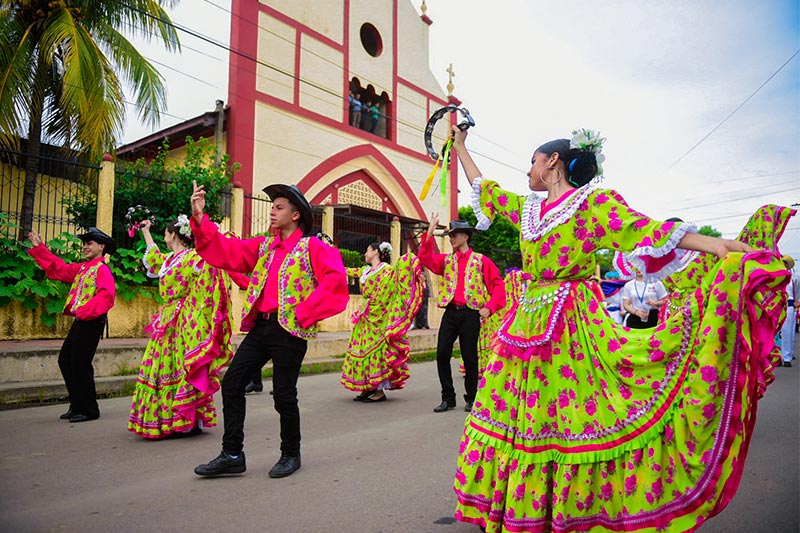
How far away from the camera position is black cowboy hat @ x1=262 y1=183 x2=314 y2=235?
4.30 metres

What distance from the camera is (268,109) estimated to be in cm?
1680

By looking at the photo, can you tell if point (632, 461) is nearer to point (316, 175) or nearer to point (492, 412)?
point (492, 412)

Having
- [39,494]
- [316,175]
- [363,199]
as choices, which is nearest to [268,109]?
[316,175]

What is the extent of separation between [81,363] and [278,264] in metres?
3.05

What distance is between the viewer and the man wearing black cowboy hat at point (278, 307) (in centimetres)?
409

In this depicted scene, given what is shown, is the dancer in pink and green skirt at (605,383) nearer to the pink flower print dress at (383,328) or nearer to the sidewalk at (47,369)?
the pink flower print dress at (383,328)

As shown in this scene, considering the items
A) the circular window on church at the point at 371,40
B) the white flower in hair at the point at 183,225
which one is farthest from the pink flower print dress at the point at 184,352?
the circular window on church at the point at 371,40

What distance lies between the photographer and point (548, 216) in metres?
3.07

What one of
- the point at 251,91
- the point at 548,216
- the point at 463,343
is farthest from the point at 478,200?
the point at 251,91

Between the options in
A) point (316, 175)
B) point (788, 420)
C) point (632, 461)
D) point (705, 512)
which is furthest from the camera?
point (316, 175)

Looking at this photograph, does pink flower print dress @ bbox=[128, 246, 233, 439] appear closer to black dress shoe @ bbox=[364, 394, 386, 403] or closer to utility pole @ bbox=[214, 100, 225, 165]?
black dress shoe @ bbox=[364, 394, 386, 403]

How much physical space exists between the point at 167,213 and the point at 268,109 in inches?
262

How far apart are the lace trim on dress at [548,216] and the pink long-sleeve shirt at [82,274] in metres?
4.62

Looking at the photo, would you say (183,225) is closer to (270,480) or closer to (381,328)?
(270,480)
